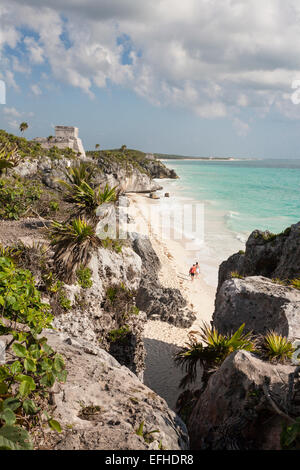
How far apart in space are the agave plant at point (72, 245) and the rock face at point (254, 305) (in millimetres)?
4515

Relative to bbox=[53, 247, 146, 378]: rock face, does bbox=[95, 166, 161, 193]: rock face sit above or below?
above

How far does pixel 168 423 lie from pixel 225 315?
502 centimetres

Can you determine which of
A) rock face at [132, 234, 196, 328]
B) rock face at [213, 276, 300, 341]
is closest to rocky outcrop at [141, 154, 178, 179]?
rock face at [132, 234, 196, 328]

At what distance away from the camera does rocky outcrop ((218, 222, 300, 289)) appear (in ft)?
37.0

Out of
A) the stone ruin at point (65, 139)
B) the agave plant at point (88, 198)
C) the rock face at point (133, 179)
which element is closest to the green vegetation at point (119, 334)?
the agave plant at point (88, 198)

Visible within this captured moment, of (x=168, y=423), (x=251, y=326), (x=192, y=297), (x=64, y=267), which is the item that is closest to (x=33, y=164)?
(x=192, y=297)

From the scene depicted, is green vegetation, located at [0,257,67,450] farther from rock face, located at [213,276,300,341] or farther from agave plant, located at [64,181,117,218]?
rock face, located at [213,276,300,341]

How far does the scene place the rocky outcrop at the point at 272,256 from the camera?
11.3m

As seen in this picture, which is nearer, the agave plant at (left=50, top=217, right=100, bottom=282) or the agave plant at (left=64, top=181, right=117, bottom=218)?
the agave plant at (left=50, top=217, right=100, bottom=282)

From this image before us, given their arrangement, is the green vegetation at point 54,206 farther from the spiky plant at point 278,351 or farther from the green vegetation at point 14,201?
the spiky plant at point 278,351

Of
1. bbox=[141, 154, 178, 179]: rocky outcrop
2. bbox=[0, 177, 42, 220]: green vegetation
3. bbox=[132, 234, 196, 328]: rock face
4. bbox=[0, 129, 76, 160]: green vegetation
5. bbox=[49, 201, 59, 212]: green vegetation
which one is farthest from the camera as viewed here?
bbox=[141, 154, 178, 179]: rocky outcrop

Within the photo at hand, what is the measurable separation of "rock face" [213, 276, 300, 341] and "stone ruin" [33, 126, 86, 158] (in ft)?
198

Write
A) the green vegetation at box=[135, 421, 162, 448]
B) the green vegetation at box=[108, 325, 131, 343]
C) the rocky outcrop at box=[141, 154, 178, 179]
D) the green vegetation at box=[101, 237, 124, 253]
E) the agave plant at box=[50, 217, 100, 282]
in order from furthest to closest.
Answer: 1. the rocky outcrop at box=[141, 154, 178, 179]
2. the green vegetation at box=[101, 237, 124, 253]
3. the green vegetation at box=[108, 325, 131, 343]
4. the agave plant at box=[50, 217, 100, 282]
5. the green vegetation at box=[135, 421, 162, 448]
